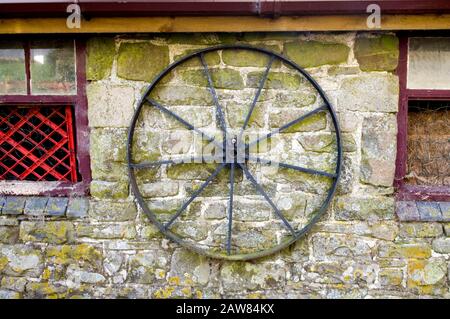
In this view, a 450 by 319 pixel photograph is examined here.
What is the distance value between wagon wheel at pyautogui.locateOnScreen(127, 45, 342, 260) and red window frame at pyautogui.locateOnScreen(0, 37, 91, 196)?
0.40 m

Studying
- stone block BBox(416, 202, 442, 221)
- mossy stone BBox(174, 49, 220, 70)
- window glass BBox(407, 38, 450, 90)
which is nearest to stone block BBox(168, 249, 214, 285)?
mossy stone BBox(174, 49, 220, 70)

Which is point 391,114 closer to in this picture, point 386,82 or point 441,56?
point 386,82

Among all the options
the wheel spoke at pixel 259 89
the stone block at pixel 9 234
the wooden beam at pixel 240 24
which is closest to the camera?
the wooden beam at pixel 240 24

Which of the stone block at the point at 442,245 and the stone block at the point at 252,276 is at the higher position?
the stone block at the point at 442,245

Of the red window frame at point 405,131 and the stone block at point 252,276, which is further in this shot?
the stone block at point 252,276

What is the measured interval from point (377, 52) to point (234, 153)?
4.00ft

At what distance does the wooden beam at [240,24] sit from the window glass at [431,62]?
181 mm

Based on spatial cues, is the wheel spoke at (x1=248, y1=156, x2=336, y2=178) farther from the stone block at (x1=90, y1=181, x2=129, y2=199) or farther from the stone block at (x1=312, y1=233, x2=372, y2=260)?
the stone block at (x1=90, y1=181, x2=129, y2=199)

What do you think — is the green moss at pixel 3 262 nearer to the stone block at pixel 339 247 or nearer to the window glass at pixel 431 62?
the stone block at pixel 339 247

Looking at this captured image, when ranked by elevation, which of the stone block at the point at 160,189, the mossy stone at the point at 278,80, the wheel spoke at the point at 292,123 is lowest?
the stone block at the point at 160,189

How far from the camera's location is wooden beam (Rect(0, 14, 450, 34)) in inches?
98.7

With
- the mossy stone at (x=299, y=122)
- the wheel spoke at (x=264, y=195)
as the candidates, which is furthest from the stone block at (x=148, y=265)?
the mossy stone at (x=299, y=122)

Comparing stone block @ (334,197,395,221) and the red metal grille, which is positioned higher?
the red metal grille

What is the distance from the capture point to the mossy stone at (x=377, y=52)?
2658 millimetres
